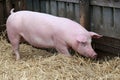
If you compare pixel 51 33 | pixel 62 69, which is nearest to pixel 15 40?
pixel 51 33

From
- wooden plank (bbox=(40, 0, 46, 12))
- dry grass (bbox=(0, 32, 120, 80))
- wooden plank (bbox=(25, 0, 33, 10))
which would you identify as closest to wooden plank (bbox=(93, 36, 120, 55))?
dry grass (bbox=(0, 32, 120, 80))

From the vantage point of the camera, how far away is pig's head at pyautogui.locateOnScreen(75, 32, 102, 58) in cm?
462

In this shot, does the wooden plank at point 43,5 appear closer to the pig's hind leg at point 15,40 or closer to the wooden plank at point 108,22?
the pig's hind leg at point 15,40

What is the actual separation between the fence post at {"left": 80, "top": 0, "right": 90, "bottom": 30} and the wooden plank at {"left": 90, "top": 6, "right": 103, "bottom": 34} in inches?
3.0

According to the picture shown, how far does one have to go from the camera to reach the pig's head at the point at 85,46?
182 inches

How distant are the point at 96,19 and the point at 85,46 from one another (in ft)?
2.04

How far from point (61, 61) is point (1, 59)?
1198 mm

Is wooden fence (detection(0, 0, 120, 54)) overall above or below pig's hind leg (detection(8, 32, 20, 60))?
above

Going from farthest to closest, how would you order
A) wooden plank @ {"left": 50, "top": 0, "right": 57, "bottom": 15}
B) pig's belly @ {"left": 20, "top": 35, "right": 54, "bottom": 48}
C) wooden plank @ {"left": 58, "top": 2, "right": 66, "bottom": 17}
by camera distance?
wooden plank @ {"left": 50, "top": 0, "right": 57, "bottom": 15} < wooden plank @ {"left": 58, "top": 2, "right": 66, "bottom": 17} < pig's belly @ {"left": 20, "top": 35, "right": 54, "bottom": 48}

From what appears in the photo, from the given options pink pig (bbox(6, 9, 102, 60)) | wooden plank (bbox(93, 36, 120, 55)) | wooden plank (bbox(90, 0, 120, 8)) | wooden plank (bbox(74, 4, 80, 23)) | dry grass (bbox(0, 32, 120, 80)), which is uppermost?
wooden plank (bbox(90, 0, 120, 8))

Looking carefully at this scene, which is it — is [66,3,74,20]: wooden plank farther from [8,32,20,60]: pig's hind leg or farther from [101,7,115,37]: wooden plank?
[8,32,20,60]: pig's hind leg

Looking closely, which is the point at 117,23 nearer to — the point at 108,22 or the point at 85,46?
the point at 108,22

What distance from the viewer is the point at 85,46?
4.70 m

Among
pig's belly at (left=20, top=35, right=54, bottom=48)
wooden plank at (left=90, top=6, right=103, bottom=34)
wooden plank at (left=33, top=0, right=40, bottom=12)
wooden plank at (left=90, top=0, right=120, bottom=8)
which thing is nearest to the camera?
wooden plank at (left=90, top=0, right=120, bottom=8)
